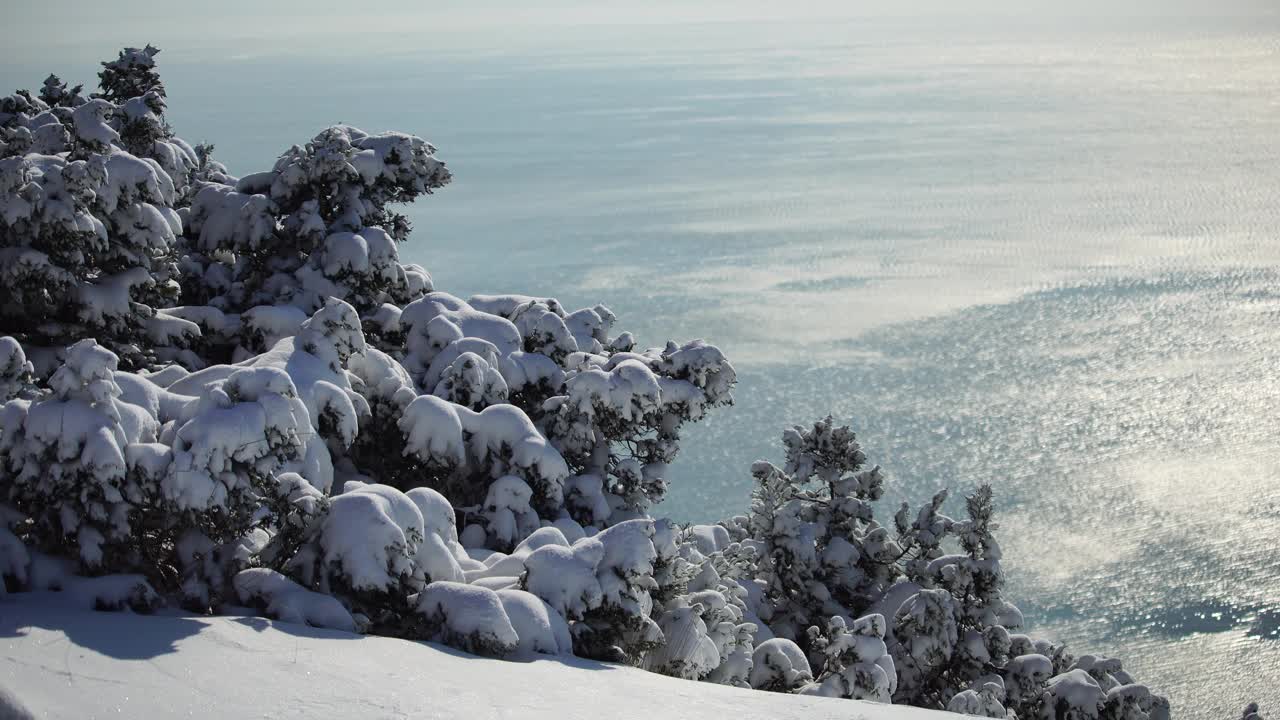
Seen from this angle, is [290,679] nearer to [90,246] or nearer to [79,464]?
[79,464]

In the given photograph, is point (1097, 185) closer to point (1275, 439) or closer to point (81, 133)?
point (1275, 439)

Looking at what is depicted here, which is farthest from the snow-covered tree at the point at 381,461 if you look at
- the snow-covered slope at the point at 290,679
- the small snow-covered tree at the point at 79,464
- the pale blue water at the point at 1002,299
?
the pale blue water at the point at 1002,299

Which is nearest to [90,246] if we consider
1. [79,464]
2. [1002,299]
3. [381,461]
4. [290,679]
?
[381,461]

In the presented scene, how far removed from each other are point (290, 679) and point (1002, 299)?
192ft

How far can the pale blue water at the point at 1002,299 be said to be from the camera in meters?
33.2

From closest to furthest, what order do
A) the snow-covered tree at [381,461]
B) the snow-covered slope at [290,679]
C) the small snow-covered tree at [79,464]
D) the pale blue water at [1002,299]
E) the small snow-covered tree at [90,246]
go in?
the snow-covered slope at [290,679]
the small snow-covered tree at [79,464]
the snow-covered tree at [381,461]
the small snow-covered tree at [90,246]
the pale blue water at [1002,299]

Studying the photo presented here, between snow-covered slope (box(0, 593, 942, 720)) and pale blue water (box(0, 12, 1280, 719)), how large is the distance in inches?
819

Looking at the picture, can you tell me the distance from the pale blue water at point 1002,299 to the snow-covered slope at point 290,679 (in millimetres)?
20790

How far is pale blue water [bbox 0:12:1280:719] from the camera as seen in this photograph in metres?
33.2

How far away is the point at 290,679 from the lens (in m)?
9.20

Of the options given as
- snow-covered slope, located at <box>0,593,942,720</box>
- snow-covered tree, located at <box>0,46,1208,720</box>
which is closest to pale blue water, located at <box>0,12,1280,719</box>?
snow-covered tree, located at <box>0,46,1208,720</box>

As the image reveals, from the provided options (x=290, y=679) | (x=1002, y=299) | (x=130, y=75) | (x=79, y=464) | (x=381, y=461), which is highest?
(x=130, y=75)

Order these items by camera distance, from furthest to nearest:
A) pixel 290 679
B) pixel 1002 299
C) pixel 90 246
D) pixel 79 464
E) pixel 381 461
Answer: pixel 1002 299 → pixel 381 461 → pixel 90 246 → pixel 79 464 → pixel 290 679

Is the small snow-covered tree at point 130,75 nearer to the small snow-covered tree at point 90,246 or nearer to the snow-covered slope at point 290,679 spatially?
the small snow-covered tree at point 90,246
